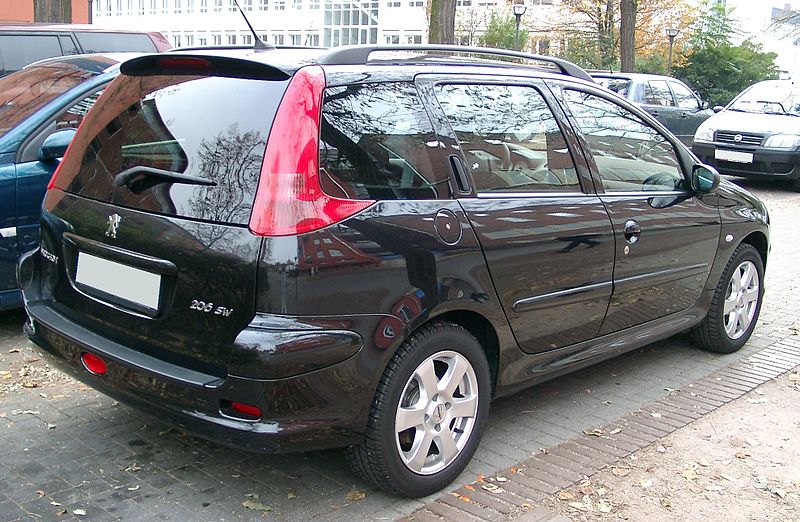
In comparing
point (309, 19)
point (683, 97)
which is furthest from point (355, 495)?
point (309, 19)

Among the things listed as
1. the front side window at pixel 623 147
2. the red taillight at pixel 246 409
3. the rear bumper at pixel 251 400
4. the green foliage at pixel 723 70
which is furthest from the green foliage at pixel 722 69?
the red taillight at pixel 246 409

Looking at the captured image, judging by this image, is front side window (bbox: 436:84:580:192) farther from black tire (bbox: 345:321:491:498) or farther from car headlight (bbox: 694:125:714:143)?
car headlight (bbox: 694:125:714:143)

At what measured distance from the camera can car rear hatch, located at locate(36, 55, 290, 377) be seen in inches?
121


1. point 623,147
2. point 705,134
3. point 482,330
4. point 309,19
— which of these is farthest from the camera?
point 309,19

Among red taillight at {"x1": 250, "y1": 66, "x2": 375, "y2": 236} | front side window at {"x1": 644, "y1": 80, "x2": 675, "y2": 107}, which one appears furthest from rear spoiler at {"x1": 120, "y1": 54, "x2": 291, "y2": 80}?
front side window at {"x1": 644, "y1": 80, "x2": 675, "y2": 107}

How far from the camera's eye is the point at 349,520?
3373 mm

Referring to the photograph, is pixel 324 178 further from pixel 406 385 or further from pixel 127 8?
pixel 127 8

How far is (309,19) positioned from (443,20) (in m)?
51.0

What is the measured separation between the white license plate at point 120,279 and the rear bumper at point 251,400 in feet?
0.71

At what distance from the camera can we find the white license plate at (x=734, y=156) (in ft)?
45.4

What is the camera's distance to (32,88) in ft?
20.1

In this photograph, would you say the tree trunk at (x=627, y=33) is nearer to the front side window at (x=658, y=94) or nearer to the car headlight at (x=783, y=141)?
the front side window at (x=658, y=94)

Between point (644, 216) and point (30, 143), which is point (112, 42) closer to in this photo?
point (30, 143)

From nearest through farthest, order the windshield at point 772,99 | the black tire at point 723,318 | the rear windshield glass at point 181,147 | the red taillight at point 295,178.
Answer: the red taillight at point 295,178, the rear windshield glass at point 181,147, the black tire at point 723,318, the windshield at point 772,99
